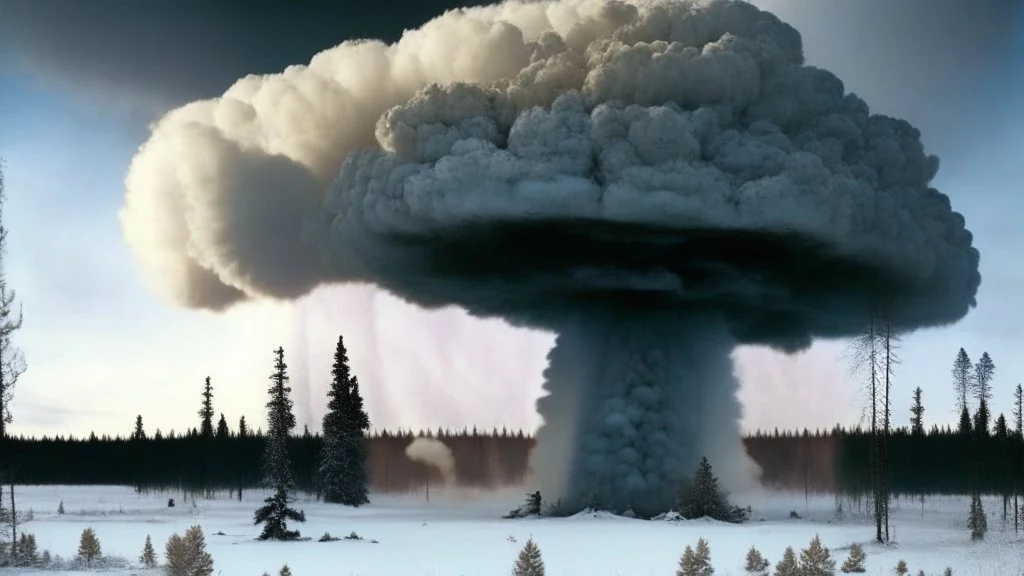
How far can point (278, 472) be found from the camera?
6197 centimetres

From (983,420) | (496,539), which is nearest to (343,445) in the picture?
(496,539)

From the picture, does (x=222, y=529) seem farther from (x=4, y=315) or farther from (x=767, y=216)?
(x=767, y=216)

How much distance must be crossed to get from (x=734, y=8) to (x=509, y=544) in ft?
166

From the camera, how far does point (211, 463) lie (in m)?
136

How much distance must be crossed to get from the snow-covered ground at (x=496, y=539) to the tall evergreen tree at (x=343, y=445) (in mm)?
2202

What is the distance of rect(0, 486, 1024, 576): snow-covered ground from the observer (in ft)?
150

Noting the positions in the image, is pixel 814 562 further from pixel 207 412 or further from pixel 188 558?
pixel 207 412

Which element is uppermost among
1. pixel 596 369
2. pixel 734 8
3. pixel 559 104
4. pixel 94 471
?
pixel 734 8

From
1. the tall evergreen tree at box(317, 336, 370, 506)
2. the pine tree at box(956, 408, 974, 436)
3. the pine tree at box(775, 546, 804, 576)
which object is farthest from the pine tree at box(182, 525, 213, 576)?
the pine tree at box(956, 408, 974, 436)

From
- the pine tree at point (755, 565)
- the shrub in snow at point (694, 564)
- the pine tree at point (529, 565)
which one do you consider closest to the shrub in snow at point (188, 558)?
the pine tree at point (529, 565)

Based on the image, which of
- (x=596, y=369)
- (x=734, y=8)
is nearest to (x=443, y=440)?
(x=596, y=369)

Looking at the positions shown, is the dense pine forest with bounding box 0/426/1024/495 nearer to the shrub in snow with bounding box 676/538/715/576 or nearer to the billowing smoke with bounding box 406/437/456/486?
the billowing smoke with bounding box 406/437/456/486

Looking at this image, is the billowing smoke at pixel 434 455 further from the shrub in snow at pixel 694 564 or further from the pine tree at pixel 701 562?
the shrub in snow at pixel 694 564

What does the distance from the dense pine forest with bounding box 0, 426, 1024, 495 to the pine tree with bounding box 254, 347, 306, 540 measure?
48.9m
